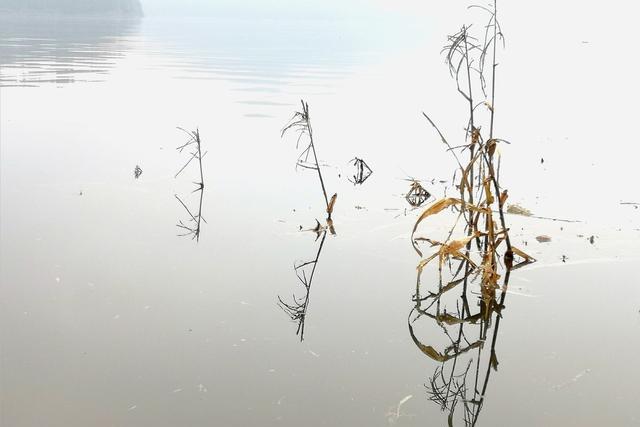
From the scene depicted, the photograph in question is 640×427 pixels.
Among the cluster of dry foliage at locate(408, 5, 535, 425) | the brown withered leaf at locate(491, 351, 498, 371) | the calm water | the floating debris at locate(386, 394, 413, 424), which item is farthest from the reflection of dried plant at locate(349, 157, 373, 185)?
the floating debris at locate(386, 394, 413, 424)

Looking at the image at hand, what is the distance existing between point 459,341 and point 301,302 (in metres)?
1.27

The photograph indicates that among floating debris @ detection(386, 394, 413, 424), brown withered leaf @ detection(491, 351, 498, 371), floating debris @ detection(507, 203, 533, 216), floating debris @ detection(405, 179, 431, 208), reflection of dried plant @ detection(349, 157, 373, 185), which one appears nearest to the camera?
floating debris @ detection(386, 394, 413, 424)

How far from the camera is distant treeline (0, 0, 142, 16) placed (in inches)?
4631

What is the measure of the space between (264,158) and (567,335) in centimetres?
688

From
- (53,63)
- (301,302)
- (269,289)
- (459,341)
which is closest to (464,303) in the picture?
(459,341)

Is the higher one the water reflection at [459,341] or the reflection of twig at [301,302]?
the reflection of twig at [301,302]

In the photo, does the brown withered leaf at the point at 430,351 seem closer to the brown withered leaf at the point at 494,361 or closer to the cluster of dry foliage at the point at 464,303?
the cluster of dry foliage at the point at 464,303

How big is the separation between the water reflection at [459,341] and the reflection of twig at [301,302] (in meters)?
0.80

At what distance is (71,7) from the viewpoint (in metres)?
126

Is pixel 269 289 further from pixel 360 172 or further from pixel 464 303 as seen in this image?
pixel 360 172

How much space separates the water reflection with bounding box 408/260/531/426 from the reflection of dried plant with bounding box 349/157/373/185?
404 cm

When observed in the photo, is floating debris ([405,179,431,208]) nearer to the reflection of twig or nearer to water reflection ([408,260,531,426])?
the reflection of twig

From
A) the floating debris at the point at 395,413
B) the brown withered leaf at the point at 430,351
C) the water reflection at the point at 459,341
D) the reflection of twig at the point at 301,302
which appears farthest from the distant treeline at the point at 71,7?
the floating debris at the point at 395,413

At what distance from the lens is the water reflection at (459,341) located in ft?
13.6
